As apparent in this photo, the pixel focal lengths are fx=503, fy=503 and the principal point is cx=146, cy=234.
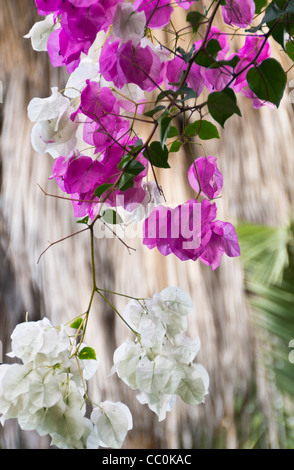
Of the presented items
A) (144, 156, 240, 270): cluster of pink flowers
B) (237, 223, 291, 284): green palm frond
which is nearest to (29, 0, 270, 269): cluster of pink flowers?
(144, 156, 240, 270): cluster of pink flowers

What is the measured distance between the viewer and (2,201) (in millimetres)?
1086

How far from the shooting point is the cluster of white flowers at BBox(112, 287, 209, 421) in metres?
0.32

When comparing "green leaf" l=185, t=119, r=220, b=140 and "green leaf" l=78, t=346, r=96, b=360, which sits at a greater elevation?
"green leaf" l=185, t=119, r=220, b=140

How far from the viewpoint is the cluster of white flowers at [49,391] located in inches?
12.1

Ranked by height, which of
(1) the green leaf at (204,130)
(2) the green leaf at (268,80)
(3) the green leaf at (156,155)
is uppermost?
(2) the green leaf at (268,80)

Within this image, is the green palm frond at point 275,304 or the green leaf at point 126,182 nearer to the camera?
the green leaf at point 126,182

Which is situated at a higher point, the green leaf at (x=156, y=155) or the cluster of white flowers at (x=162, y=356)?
the green leaf at (x=156, y=155)

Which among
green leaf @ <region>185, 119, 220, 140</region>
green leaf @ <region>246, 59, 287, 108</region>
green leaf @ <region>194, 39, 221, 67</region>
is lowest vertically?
green leaf @ <region>185, 119, 220, 140</region>

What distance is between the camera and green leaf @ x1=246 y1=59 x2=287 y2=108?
281mm

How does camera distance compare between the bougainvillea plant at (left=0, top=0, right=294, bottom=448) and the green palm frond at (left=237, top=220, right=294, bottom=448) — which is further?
the green palm frond at (left=237, top=220, right=294, bottom=448)

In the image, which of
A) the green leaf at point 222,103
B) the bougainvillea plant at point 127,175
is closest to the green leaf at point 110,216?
the bougainvillea plant at point 127,175

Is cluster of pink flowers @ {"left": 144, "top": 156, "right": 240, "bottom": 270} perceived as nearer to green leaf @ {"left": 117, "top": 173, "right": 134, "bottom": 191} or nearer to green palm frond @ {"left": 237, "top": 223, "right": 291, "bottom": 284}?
green leaf @ {"left": 117, "top": 173, "right": 134, "bottom": 191}

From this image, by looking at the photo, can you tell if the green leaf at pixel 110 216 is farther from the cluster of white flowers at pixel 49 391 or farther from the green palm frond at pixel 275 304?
the green palm frond at pixel 275 304
